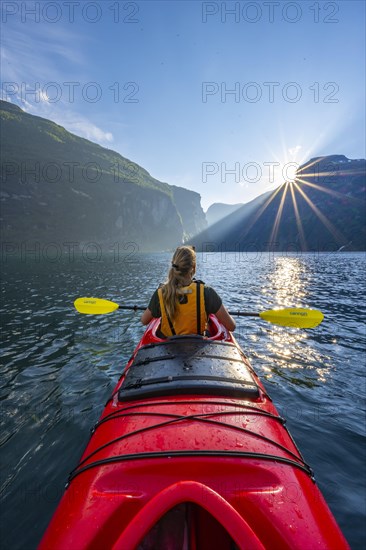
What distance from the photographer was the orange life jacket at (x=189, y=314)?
4.21 metres

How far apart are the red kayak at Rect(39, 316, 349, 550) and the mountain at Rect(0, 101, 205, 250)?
110006 millimetres

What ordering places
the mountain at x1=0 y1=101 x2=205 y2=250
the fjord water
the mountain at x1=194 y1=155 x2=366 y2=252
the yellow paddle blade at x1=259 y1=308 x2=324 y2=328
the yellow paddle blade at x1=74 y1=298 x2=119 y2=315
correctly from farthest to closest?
the mountain at x1=194 y1=155 x2=366 y2=252
the mountain at x1=0 y1=101 x2=205 y2=250
the yellow paddle blade at x1=74 y1=298 x2=119 y2=315
the yellow paddle blade at x1=259 y1=308 x2=324 y2=328
the fjord water

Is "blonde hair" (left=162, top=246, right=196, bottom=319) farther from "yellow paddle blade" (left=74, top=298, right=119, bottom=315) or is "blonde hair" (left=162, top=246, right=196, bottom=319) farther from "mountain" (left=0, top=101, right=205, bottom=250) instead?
"mountain" (left=0, top=101, right=205, bottom=250)

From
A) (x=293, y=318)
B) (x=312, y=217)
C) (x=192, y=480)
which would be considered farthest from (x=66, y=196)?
(x=192, y=480)

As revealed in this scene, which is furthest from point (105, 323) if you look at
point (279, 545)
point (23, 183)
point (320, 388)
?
point (23, 183)

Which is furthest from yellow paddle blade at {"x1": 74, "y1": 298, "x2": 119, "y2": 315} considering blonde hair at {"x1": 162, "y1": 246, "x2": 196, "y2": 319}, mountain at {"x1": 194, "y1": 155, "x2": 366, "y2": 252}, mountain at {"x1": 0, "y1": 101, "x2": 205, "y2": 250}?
mountain at {"x1": 194, "y1": 155, "x2": 366, "y2": 252}

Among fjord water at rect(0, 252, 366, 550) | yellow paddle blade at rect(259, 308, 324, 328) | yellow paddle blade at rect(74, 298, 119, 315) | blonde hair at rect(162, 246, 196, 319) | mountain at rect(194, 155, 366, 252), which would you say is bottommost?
fjord water at rect(0, 252, 366, 550)

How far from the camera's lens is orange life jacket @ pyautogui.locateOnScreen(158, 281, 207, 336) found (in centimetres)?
421

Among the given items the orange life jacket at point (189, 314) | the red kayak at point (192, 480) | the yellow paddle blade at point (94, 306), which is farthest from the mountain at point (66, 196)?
the red kayak at point (192, 480)

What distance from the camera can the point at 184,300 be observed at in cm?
424

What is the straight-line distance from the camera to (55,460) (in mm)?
4055

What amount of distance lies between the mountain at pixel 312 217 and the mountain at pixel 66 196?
50.2m

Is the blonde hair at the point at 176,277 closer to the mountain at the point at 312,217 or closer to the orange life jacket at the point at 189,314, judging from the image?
the orange life jacket at the point at 189,314

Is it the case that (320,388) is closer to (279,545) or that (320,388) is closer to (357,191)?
(279,545)
